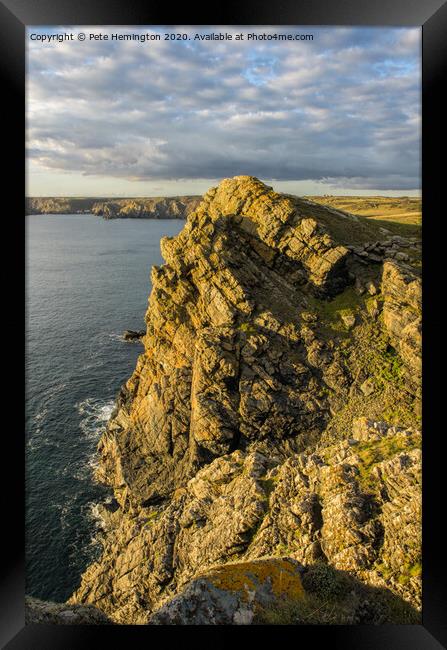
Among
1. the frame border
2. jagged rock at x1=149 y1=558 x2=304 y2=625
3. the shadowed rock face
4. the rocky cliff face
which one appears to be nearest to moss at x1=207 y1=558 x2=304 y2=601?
jagged rock at x1=149 y1=558 x2=304 y2=625

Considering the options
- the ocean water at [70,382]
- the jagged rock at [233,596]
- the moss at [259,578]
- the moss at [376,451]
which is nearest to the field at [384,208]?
the moss at [376,451]

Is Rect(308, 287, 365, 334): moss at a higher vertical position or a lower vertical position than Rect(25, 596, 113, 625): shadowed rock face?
higher

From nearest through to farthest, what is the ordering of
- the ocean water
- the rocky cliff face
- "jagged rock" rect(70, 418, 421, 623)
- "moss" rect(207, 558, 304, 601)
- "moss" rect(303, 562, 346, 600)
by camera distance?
"moss" rect(207, 558, 304, 601) < "moss" rect(303, 562, 346, 600) < "jagged rock" rect(70, 418, 421, 623) < the rocky cliff face < the ocean water

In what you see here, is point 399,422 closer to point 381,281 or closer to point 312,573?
point 381,281

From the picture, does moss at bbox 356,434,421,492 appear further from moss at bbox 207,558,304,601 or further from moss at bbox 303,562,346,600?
moss at bbox 207,558,304,601
